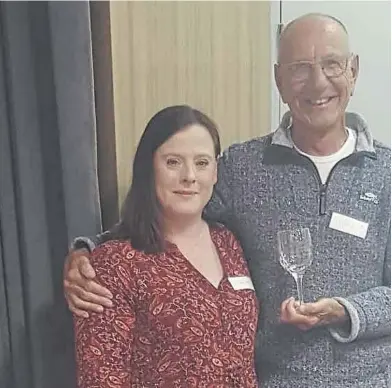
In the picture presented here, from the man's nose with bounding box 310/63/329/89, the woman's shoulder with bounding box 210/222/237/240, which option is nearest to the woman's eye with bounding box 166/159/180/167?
the woman's shoulder with bounding box 210/222/237/240

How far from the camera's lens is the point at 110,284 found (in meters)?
0.99

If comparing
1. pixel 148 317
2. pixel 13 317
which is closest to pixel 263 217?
pixel 148 317

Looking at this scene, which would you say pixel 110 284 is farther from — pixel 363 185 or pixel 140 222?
pixel 363 185

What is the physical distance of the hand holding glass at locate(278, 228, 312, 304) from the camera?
101 cm

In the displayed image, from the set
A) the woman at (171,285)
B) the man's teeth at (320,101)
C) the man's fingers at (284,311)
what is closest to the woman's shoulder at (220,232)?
the woman at (171,285)

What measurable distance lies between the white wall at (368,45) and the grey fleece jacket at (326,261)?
2cm

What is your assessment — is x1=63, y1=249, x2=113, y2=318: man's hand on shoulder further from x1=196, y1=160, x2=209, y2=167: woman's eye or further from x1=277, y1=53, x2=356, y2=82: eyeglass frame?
x1=277, y1=53, x2=356, y2=82: eyeglass frame

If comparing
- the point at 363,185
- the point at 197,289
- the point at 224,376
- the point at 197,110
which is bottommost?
the point at 224,376

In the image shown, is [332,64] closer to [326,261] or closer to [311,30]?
[311,30]

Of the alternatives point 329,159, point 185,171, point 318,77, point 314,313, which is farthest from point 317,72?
point 314,313

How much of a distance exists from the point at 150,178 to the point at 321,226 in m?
0.24

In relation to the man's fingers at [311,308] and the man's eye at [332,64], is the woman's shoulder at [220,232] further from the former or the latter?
the man's eye at [332,64]

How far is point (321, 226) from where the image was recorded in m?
1.01

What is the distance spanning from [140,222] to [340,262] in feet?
0.92
